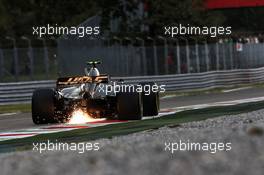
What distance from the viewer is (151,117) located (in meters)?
18.3

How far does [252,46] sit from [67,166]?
3275 centimetres

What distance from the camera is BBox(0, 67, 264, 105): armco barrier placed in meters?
27.5

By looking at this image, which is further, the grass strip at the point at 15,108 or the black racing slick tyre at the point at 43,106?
the grass strip at the point at 15,108

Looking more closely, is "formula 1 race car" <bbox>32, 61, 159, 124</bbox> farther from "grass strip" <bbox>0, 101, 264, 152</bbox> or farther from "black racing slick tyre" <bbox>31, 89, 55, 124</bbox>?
"grass strip" <bbox>0, 101, 264, 152</bbox>

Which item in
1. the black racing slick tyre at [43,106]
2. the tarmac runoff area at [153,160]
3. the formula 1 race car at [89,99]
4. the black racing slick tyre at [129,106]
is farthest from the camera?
the black racing slick tyre at [43,106]

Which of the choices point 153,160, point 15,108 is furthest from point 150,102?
point 153,160

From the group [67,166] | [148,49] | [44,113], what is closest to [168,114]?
[44,113]

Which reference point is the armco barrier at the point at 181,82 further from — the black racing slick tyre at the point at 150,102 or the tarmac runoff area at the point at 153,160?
the tarmac runoff area at the point at 153,160

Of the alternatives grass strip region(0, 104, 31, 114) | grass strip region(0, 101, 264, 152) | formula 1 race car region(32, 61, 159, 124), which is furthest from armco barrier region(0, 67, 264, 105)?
formula 1 race car region(32, 61, 159, 124)

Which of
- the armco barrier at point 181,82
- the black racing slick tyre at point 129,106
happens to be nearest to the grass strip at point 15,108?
the armco barrier at point 181,82

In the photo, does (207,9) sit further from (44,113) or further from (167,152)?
(167,152)

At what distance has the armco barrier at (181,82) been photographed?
27.5 meters

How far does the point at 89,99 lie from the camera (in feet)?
56.1

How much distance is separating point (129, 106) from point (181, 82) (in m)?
15.6
